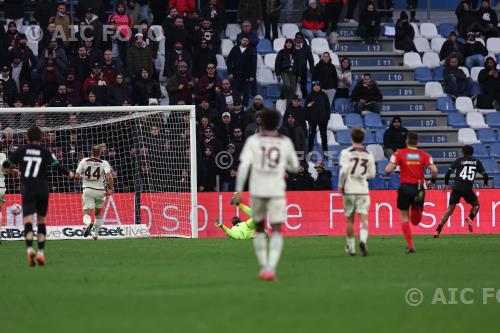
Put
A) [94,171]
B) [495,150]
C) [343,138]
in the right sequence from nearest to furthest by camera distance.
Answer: [94,171] → [343,138] → [495,150]

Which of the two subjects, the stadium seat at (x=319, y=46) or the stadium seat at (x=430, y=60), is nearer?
the stadium seat at (x=319, y=46)

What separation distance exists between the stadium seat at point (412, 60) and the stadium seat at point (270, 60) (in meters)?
4.47

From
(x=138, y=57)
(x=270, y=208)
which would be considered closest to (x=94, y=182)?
(x=138, y=57)

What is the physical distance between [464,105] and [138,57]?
34.6 ft

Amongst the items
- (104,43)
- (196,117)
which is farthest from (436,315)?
(104,43)

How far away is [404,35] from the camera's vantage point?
36.6 meters

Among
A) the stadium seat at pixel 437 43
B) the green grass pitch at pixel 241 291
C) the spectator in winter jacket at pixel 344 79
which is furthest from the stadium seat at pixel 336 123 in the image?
the green grass pitch at pixel 241 291

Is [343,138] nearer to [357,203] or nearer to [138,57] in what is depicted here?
[138,57]

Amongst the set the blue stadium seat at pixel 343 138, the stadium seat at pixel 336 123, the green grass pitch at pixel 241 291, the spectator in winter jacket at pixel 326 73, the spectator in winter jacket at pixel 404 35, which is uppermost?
the spectator in winter jacket at pixel 404 35

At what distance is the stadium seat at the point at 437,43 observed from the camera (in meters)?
37.5

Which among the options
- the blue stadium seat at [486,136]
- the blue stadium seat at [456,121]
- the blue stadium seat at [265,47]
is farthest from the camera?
the blue stadium seat at [265,47]

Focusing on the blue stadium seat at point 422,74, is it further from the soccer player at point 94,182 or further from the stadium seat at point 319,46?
Answer: the soccer player at point 94,182

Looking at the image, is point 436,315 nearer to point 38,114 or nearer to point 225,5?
point 38,114

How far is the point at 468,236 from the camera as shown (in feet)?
90.4
